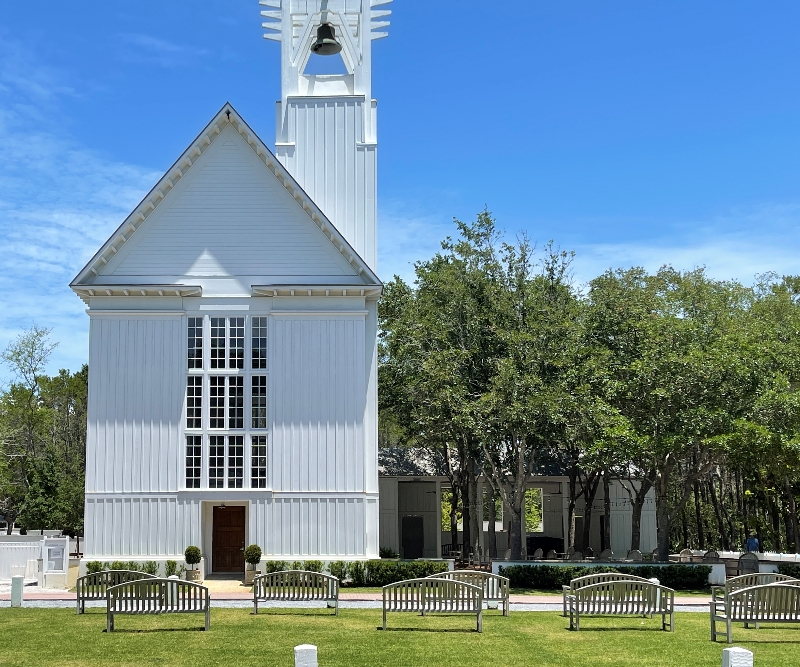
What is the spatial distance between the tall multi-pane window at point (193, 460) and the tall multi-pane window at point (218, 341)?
7.30ft

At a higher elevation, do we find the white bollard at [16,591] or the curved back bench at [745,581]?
the curved back bench at [745,581]

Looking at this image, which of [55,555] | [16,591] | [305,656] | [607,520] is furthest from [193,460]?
[607,520]

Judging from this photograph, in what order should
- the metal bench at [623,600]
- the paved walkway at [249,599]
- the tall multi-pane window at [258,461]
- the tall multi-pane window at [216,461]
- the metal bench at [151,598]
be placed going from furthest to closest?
the tall multi-pane window at [258,461] < the tall multi-pane window at [216,461] < the paved walkway at [249,599] < the metal bench at [623,600] < the metal bench at [151,598]

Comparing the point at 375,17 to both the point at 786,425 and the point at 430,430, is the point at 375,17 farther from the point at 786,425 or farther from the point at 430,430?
the point at 786,425

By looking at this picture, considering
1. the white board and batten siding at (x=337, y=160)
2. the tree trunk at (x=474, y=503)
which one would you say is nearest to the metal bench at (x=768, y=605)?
the white board and batten siding at (x=337, y=160)

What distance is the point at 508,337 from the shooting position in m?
31.0

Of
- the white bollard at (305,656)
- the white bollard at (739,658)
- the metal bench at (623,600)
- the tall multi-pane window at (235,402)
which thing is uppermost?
the tall multi-pane window at (235,402)

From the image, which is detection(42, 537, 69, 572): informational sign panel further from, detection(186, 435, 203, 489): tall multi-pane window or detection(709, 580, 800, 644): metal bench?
detection(709, 580, 800, 644): metal bench

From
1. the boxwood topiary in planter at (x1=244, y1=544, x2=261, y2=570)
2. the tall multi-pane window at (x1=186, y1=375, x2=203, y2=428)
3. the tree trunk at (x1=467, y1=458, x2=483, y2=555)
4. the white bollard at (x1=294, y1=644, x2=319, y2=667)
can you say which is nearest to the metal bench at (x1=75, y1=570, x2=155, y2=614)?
the boxwood topiary in planter at (x1=244, y1=544, x2=261, y2=570)

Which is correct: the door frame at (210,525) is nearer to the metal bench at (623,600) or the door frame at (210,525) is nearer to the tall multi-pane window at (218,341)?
the tall multi-pane window at (218,341)

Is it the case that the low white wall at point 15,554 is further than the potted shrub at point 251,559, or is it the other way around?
the low white wall at point 15,554

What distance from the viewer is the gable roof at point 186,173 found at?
28.0 meters

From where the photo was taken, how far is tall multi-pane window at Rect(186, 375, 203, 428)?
2816cm

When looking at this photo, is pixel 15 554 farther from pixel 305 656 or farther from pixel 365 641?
pixel 305 656
